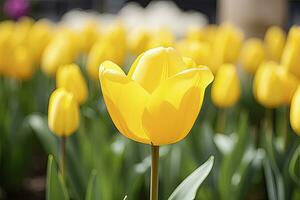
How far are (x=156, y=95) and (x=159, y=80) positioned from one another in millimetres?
36

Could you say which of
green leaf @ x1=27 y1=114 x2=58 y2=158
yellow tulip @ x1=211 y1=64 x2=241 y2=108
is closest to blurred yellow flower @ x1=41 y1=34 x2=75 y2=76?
green leaf @ x1=27 y1=114 x2=58 y2=158

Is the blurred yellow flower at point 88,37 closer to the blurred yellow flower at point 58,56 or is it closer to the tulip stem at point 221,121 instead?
the blurred yellow flower at point 58,56

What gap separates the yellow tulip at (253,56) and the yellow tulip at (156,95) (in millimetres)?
1341

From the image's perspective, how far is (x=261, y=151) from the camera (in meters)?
1.61

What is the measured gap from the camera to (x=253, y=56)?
7.49 ft

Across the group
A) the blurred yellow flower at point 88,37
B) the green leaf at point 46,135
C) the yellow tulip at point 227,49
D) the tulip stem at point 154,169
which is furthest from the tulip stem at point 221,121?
the blurred yellow flower at point 88,37

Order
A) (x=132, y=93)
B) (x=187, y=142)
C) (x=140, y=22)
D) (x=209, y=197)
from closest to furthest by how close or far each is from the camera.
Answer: (x=132, y=93)
(x=209, y=197)
(x=187, y=142)
(x=140, y=22)

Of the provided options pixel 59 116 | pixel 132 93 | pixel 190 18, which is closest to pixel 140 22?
pixel 190 18

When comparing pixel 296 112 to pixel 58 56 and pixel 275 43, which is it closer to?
pixel 58 56

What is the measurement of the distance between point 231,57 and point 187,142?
0.78m

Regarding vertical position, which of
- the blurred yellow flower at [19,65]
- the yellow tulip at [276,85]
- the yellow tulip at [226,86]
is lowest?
the blurred yellow flower at [19,65]

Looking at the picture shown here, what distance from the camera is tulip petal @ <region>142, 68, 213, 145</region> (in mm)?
889

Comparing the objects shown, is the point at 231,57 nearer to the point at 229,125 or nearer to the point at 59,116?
the point at 229,125

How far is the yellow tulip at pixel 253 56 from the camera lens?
87.8 inches
